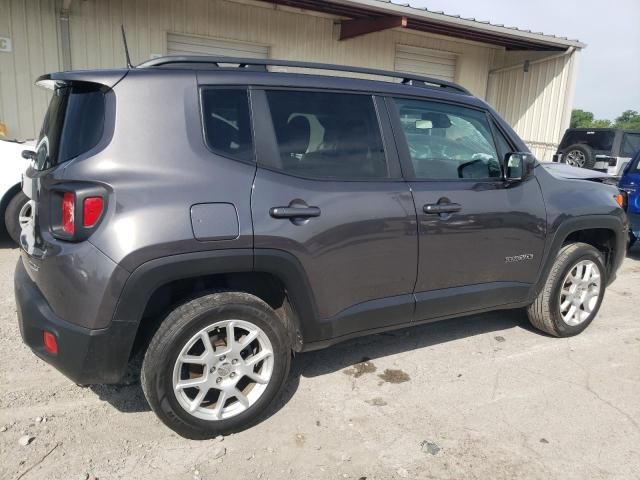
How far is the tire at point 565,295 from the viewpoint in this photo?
4012 mm

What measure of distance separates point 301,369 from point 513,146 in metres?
2.18

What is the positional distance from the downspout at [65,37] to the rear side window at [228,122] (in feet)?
21.5

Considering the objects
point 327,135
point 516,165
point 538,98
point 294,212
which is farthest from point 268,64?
point 538,98

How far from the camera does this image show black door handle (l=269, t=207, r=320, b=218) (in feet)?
8.74

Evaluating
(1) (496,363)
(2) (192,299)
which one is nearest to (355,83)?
(2) (192,299)

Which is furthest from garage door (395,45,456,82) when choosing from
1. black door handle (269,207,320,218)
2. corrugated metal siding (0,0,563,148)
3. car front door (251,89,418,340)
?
black door handle (269,207,320,218)

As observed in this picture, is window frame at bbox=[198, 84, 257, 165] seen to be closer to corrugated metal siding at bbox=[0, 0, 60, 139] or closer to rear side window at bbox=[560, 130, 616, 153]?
corrugated metal siding at bbox=[0, 0, 60, 139]

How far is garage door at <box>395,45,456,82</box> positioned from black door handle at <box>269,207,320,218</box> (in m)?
9.68

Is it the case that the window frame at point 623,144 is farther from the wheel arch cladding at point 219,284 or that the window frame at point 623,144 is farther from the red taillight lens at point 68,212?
the red taillight lens at point 68,212

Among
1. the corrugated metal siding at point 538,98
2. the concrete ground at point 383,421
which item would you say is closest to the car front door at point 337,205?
the concrete ground at point 383,421

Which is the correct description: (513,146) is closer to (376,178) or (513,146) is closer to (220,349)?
(376,178)

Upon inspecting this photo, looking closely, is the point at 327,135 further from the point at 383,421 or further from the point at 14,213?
the point at 14,213

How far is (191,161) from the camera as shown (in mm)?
2533

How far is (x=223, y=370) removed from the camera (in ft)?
8.88
